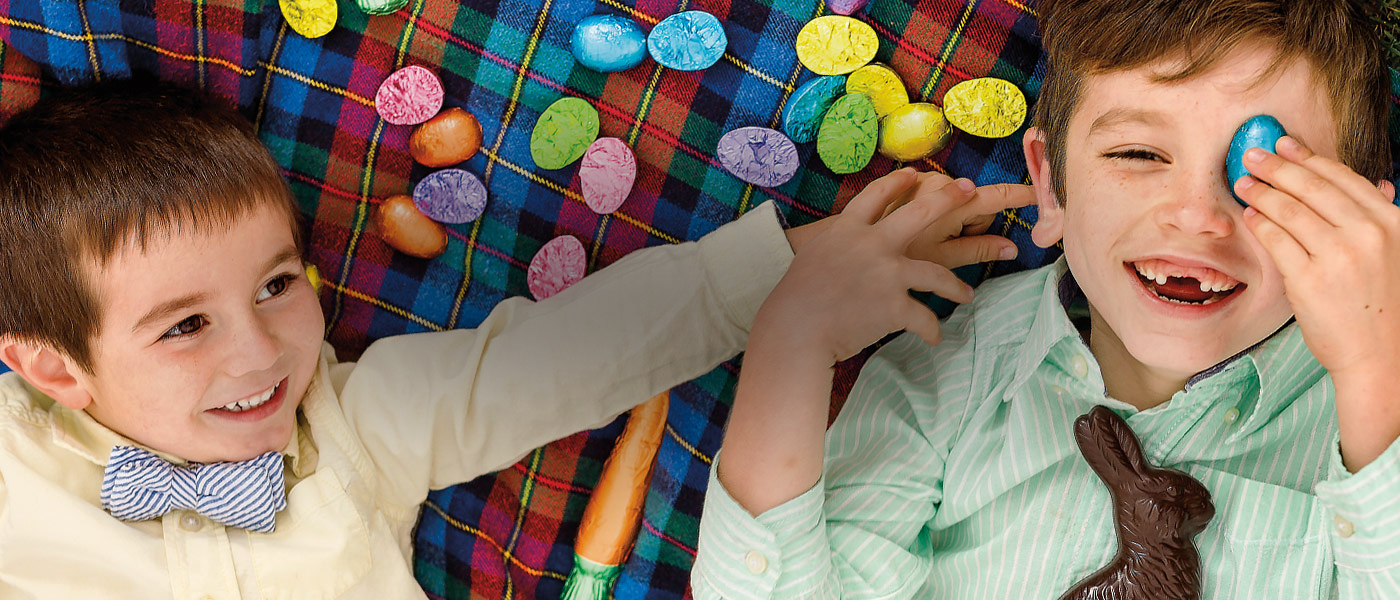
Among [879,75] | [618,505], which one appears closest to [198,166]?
[618,505]

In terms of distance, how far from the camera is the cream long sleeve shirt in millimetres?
1103

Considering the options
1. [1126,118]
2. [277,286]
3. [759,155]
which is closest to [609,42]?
[759,155]

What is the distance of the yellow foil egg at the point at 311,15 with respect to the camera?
4.05ft

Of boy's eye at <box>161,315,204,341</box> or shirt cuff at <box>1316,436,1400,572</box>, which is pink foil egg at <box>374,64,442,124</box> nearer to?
boy's eye at <box>161,315,204,341</box>

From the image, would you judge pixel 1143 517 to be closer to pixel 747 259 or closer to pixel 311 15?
pixel 747 259

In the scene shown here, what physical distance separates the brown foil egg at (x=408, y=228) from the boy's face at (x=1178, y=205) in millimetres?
765

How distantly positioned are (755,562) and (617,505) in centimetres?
32

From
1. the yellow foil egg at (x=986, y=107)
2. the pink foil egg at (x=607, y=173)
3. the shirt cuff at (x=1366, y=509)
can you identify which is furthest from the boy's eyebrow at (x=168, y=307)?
the shirt cuff at (x=1366, y=509)

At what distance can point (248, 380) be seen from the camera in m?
1.10

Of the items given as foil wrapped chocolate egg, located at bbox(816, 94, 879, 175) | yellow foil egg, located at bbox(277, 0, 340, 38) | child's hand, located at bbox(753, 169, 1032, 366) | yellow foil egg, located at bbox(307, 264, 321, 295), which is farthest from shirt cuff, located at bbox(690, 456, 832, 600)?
yellow foil egg, located at bbox(277, 0, 340, 38)

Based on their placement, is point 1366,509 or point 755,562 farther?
point 755,562

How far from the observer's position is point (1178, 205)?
870mm

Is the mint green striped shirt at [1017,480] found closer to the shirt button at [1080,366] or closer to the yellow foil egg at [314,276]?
the shirt button at [1080,366]

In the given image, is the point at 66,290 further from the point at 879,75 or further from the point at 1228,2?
the point at 1228,2
